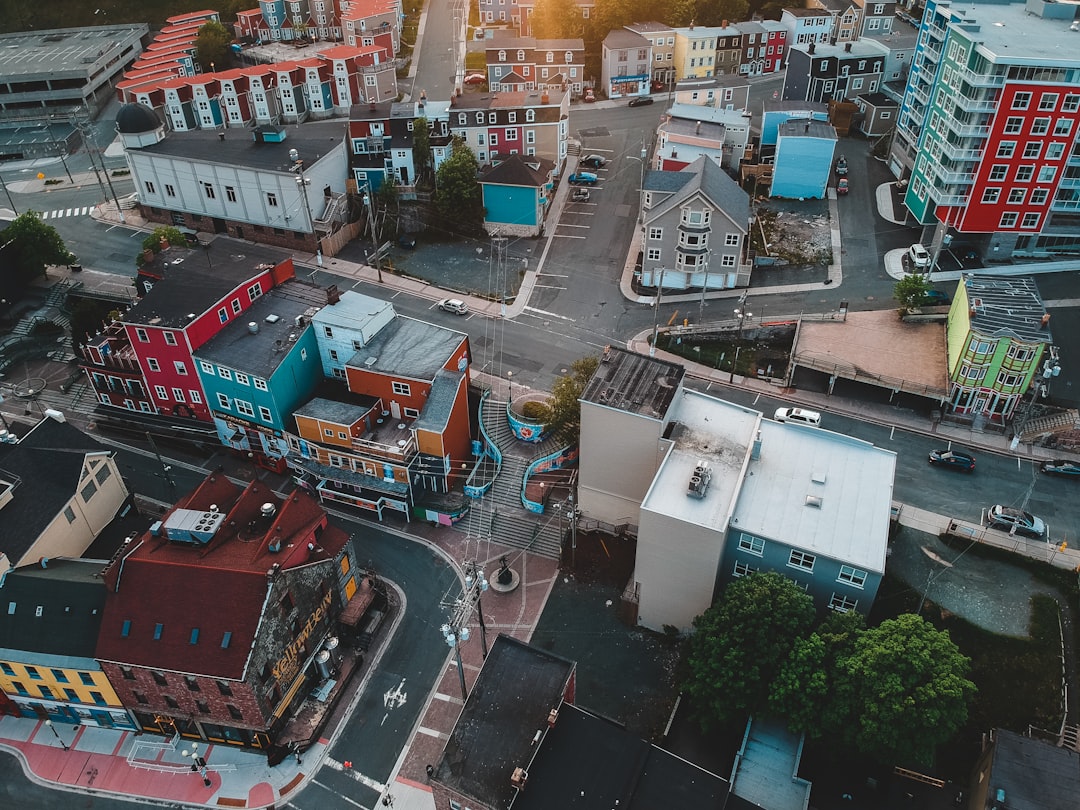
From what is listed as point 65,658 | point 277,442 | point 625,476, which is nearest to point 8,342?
point 277,442

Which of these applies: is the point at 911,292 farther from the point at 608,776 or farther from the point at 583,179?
the point at 608,776

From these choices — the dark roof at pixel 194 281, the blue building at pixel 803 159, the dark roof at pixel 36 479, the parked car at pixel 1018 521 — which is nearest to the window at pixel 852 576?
the parked car at pixel 1018 521

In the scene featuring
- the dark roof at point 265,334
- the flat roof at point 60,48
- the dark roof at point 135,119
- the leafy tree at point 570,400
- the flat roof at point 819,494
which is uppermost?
the dark roof at point 135,119

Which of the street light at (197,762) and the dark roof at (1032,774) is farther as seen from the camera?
the street light at (197,762)

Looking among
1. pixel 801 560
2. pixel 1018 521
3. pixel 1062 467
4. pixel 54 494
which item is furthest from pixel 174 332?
pixel 1062 467

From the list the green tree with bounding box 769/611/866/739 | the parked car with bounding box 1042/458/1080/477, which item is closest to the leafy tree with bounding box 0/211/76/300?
the green tree with bounding box 769/611/866/739

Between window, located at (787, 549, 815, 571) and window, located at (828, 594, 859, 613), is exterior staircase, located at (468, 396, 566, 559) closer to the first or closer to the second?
window, located at (787, 549, 815, 571)

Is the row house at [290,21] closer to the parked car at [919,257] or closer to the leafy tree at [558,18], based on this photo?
the leafy tree at [558,18]
